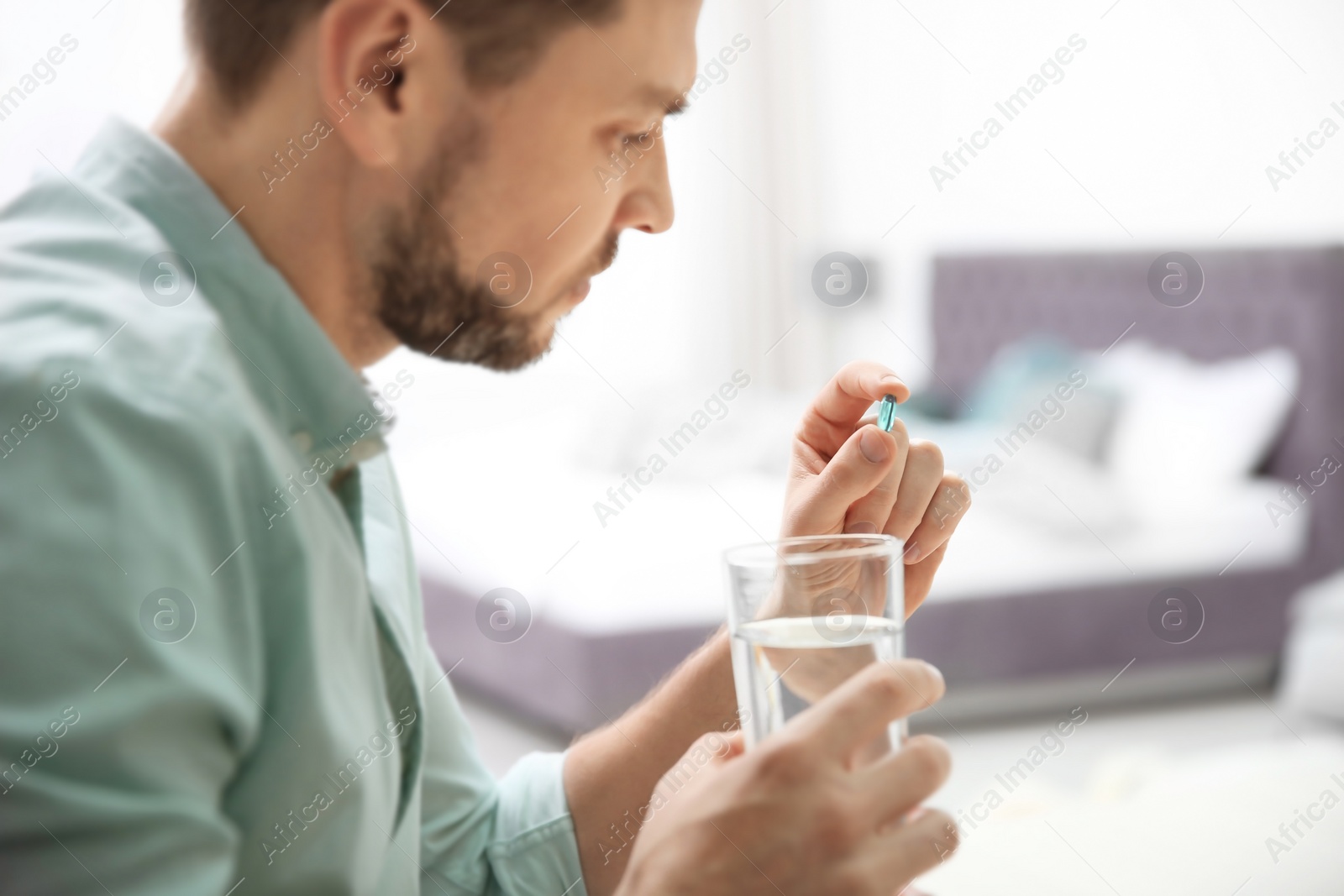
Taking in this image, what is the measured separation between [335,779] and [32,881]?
0.52 feet

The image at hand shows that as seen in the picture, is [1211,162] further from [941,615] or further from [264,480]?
[264,480]

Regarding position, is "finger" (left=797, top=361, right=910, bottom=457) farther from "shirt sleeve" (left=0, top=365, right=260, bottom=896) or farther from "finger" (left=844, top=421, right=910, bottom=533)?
"shirt sleeve" (left=0, top=365, right=260, bottom=896)

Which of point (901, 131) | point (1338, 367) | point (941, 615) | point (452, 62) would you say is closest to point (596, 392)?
point (901, 131)

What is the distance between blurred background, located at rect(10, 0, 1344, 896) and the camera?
2.78 meters

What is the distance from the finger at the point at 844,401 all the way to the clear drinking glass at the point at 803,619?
0.28 m

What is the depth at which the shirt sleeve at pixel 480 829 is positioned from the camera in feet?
3.13

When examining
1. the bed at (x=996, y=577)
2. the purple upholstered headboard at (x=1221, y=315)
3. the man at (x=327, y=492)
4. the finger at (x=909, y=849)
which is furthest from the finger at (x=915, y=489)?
the purple upholstered headboard at (x=1221, y=315)

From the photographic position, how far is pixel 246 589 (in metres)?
0.61

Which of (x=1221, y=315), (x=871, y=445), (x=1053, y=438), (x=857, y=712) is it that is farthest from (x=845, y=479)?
(x=1221, y=315)

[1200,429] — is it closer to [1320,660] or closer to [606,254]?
[1320,660]

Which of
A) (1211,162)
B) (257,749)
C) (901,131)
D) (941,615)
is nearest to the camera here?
(257,749)

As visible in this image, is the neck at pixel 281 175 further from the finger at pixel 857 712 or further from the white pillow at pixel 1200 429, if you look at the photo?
the white pillow at pixel 1200 429

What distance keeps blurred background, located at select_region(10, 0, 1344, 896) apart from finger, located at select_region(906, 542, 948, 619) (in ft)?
4.16

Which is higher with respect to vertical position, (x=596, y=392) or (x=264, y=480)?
(x=264, y=480)
